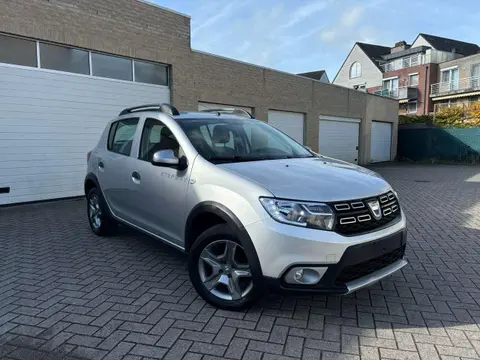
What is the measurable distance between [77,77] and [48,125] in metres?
1.38

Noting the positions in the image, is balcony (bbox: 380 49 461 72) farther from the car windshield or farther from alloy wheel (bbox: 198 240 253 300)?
alloy wheel (bbox: 198 240 253 300)

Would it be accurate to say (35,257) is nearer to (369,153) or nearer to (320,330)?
(320,330)

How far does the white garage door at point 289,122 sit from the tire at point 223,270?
39.9 ft

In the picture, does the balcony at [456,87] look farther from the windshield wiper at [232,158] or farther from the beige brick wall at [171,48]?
the windshield wiper at [232,158]

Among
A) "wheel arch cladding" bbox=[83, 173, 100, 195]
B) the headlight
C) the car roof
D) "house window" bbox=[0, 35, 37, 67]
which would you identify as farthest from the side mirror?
"house window" bbox=[0, 35, 37, 67]

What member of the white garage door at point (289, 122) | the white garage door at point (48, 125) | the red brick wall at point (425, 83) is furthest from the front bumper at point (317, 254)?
the red brick wall at point (425, 83)

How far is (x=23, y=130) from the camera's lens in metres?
8.23

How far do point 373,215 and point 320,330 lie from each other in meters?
1.03

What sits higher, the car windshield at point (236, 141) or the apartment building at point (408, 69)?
the apartment building at point (408, 69)

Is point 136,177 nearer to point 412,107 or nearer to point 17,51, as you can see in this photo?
point 17,51

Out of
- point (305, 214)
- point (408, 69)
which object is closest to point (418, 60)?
point (408, 69)

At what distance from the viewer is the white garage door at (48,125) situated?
8047mm

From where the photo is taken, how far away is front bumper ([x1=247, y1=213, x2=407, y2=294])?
2752 mm

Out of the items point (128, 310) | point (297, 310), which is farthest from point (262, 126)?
point (128, 310)
